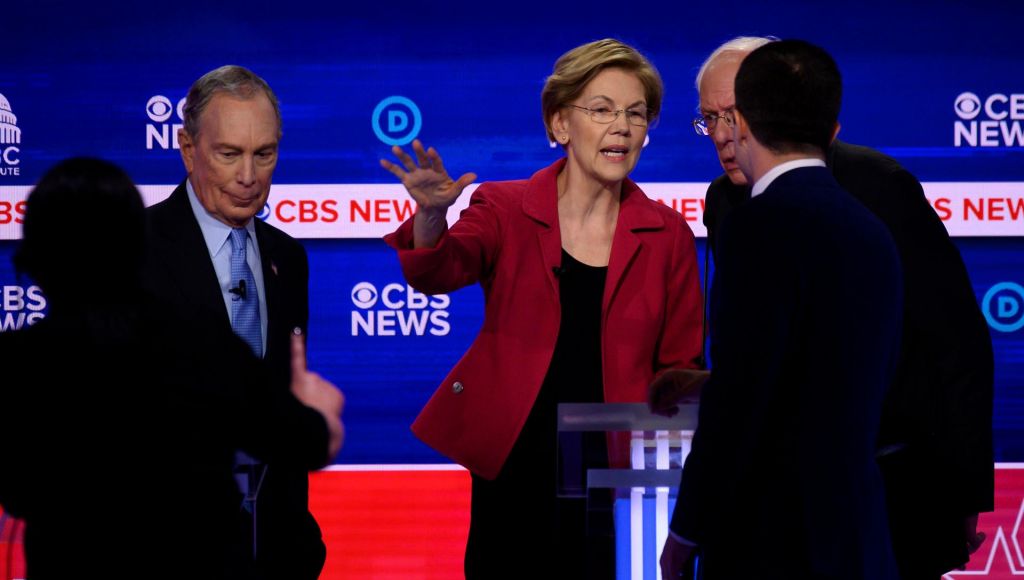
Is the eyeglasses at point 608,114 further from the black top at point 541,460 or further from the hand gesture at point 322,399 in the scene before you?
the hand gesture at point 322,399

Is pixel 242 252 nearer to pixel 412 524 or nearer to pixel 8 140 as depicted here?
pixel 412 524

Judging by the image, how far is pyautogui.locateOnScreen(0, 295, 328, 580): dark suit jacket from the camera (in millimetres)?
1598

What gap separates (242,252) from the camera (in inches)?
111

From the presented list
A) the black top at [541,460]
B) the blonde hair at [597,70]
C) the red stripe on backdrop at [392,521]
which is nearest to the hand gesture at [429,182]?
the black top at [541,460]

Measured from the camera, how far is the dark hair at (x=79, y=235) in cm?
162

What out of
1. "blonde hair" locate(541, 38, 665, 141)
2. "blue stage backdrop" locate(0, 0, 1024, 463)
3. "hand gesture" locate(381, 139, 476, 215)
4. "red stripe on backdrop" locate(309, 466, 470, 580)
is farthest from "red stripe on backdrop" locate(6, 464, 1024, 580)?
"hand gesture" locate(381, 139, 476, 215)

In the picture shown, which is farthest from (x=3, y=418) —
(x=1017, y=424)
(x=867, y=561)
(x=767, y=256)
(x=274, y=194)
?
(x=1017, y=424)

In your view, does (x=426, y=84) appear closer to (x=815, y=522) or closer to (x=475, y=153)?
(x=475, y=153)

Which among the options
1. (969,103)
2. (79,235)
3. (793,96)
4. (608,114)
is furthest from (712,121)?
(969,103)

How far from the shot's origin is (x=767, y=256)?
1.88m

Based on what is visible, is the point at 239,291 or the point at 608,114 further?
the point at 608,114

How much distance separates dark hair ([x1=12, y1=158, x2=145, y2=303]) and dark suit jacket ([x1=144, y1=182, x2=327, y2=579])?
868 millimetres

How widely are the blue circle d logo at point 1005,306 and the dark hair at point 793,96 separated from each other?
2.76 m

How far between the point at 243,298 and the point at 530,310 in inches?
26.4
